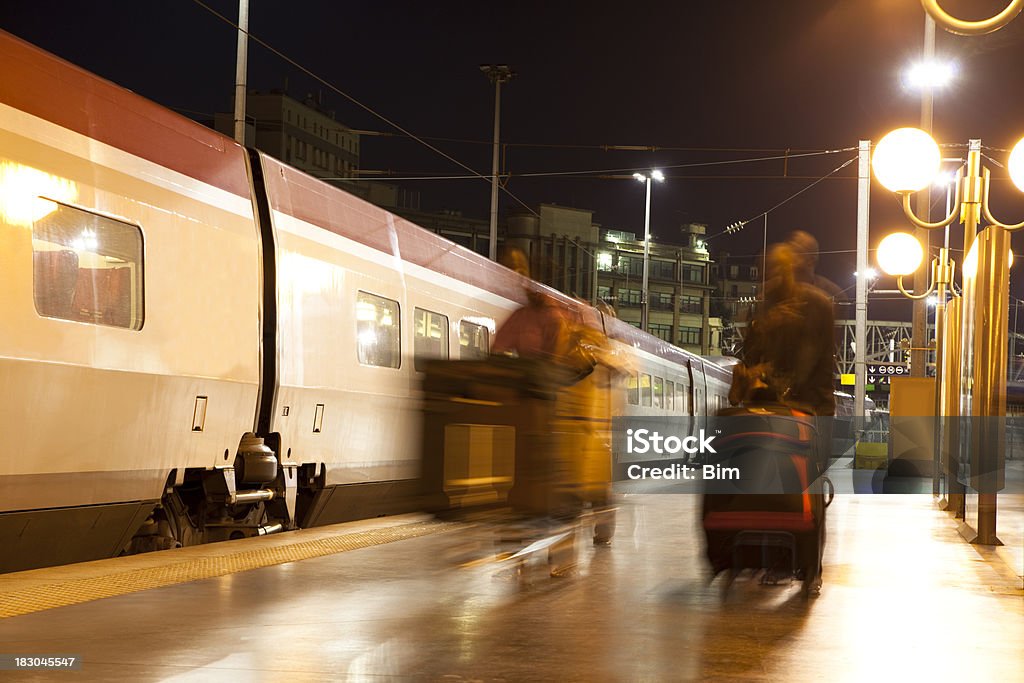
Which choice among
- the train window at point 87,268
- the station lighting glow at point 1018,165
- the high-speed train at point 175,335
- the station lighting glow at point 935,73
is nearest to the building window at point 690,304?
the station lighting glow at point 935,73

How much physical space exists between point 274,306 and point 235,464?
1.43 meters

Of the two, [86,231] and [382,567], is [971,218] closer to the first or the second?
[382,567]

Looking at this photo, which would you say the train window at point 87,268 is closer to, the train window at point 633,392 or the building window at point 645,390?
the train window at point 633,392

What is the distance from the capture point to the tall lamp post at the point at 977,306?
10.7 metres

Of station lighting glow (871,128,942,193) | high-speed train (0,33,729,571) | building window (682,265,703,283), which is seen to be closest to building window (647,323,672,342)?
building window (682,265,703,283)

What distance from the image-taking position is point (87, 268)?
8.77 meters

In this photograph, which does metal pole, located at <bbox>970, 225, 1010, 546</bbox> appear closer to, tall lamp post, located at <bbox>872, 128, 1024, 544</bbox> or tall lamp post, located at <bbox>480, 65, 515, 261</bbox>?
tall lamp post, located at <bbox>872, 128, 1024, 544</bbox>

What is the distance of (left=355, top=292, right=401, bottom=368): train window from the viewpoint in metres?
13.0

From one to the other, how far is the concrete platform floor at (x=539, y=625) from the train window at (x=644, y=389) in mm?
17051

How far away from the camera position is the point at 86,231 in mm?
8727

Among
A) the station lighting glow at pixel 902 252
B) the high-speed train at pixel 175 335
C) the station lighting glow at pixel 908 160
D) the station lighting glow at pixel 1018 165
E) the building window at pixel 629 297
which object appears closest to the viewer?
the high-speed train at pixel 175 335

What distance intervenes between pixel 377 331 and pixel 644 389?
14.5 m

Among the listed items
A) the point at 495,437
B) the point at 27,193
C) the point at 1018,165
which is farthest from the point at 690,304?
the point at 27,193

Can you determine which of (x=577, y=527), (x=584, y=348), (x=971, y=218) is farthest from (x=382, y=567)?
(x=971, y=218)
